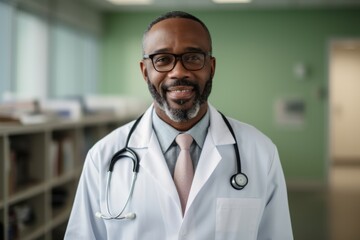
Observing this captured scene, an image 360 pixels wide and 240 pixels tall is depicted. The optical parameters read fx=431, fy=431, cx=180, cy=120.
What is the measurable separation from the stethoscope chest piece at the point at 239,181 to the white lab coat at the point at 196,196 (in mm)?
16

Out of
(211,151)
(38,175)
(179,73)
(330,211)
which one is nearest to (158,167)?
(211,151)

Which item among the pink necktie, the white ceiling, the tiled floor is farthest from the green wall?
the pink necktie

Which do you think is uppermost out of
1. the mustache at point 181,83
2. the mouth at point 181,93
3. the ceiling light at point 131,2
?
the ceiling light at point 131,2

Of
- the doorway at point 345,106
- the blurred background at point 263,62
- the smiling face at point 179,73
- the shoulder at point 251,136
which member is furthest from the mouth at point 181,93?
the doorway at point 345,106

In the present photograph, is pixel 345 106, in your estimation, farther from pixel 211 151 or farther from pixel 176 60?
pixel 176 60

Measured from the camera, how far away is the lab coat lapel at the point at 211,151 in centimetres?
113

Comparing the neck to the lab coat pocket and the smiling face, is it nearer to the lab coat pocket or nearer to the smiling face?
the smiling face

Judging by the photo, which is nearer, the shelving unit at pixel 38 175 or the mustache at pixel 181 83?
the mustache at pixel 181 83

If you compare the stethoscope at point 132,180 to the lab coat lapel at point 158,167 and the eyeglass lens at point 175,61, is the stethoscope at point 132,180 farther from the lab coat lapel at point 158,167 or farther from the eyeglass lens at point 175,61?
the eyeglass lens at point 175,61

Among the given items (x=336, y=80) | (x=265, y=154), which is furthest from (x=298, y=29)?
(x=265, y=154)

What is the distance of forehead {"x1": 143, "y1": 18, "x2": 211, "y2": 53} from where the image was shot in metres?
1.07

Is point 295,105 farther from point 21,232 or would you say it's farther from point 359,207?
point 21,232

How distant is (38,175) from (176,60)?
6.87 ft

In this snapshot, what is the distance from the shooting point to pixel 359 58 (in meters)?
7.95
